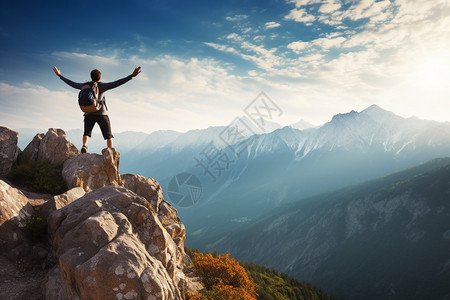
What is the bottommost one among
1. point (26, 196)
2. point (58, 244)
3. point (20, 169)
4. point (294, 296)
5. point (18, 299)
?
point (294, 296)

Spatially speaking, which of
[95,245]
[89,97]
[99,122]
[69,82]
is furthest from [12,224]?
[69,82]

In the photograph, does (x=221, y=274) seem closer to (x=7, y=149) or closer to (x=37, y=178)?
(x=37, y=178)

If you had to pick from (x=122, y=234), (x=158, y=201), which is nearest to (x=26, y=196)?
(x=122, y=234)

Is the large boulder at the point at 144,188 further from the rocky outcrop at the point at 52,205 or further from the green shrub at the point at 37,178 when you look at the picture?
the rocky outcrop at the point at 52,205

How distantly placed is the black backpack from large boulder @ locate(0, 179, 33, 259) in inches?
232

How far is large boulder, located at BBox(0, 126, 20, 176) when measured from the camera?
679 inches

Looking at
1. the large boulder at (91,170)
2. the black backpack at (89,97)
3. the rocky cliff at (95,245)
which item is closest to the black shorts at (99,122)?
the black backpack at (89,97)

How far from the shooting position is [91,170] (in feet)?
61.2

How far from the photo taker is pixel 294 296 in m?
112

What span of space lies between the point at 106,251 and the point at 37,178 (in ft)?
37.3

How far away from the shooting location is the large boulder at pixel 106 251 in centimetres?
933

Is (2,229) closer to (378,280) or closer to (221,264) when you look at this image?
(221,264)

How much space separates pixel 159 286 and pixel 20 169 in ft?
47.0

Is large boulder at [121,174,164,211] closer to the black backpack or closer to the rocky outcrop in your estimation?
the rocky outcrop
